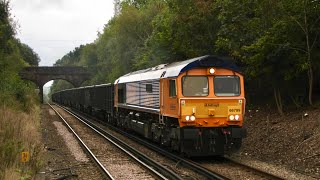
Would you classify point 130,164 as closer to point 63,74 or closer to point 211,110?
point 211,110

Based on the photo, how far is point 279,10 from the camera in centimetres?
1781

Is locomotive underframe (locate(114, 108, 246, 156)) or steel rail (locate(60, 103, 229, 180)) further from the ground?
locomotive underframe (locate(114, 108, 246, 156))

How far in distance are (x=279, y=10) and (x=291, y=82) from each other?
4574mm

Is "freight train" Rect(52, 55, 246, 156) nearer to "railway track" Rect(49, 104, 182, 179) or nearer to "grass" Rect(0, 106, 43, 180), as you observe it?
"railway track" Rect(49, 104, 182, 179)

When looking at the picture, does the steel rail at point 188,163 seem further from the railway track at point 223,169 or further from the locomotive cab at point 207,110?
the locomotive cab at point 207,110

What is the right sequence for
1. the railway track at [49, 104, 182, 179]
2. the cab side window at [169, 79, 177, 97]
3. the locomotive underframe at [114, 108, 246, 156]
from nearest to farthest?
the railway track at [49, 104, 182, 179] < the locomotive underframe at [114, 108, 246, 156] < the cab side window at [169, 79, 177, 97]

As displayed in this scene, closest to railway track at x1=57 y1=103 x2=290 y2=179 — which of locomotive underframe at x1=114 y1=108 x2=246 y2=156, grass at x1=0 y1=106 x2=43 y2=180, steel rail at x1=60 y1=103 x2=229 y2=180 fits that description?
steel rail at x1=60 y1=103 x2=229 y2=180

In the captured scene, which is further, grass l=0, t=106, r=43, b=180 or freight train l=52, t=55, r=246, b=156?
freight train l=52, t=55, r=246, b=156

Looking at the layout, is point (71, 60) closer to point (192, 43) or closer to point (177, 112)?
point (192, 43)

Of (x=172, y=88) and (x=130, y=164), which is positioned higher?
(x=172, y=88)

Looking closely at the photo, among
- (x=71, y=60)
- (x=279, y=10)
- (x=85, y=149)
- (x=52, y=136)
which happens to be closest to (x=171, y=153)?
(x=85, y=149)

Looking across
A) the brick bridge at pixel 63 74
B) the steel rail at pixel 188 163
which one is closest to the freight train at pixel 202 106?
the steel rail at pixel 188 163

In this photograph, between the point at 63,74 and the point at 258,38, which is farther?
the point at 63,74

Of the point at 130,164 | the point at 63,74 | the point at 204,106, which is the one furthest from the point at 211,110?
the point at 63,74
